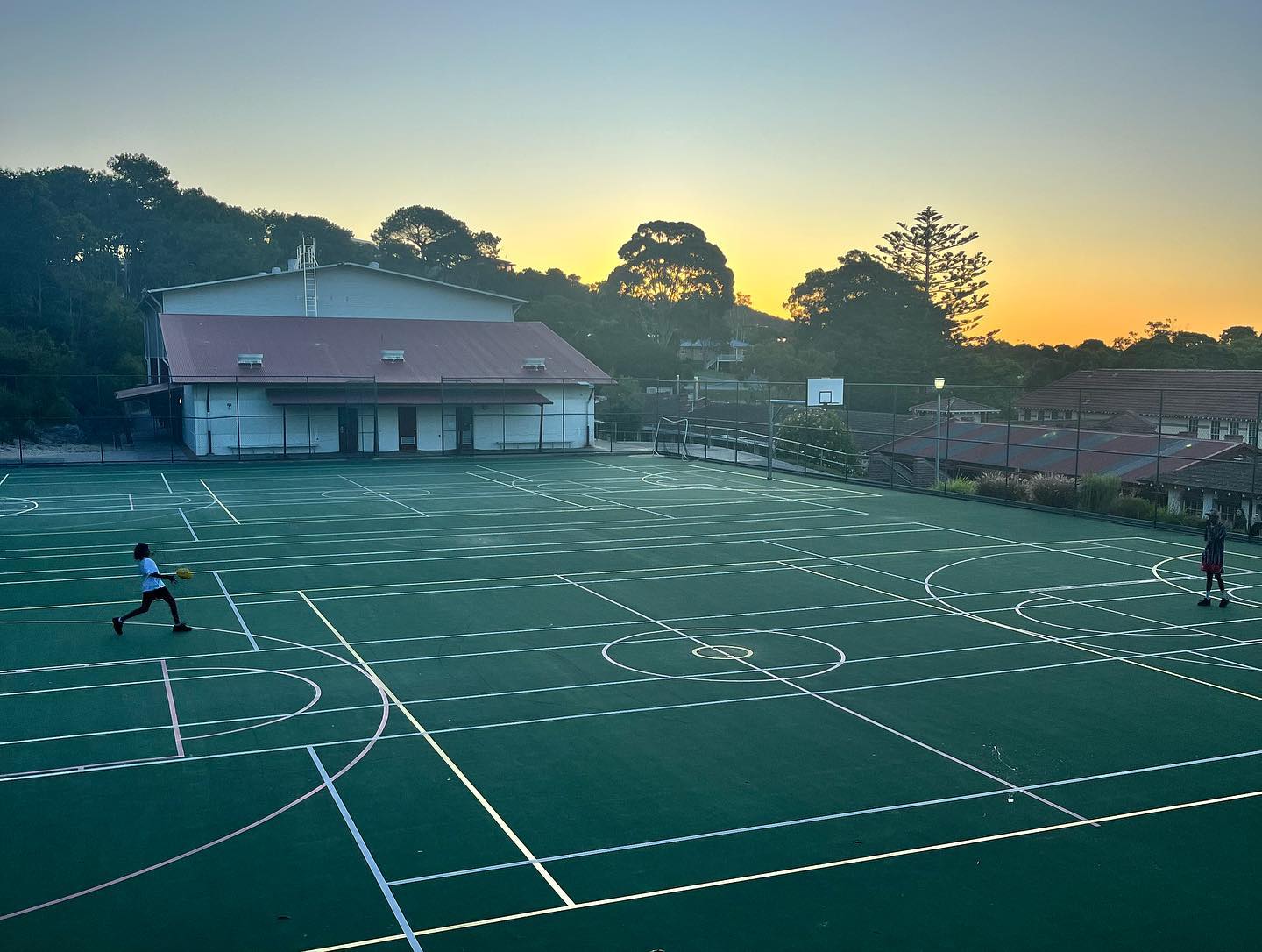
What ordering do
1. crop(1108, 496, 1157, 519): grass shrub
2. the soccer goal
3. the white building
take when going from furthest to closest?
the soccer goal < the white building < crop(1108, 496, 1157, 519): grass shrub

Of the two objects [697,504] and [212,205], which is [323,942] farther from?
[212,205]

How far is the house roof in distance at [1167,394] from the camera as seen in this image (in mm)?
48219

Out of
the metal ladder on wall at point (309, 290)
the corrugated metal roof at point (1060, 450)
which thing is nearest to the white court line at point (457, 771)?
the corrugated metal roof at point (1060, 450)

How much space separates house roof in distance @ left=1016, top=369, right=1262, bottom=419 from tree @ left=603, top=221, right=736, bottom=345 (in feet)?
142

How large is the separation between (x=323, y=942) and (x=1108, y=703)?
10.1 metres

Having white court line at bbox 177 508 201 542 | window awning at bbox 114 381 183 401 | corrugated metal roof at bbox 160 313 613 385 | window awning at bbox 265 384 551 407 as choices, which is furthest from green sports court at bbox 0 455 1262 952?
corrugated metal roof at bbox 160 313 613 385

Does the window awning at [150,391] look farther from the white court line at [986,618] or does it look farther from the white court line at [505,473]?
the white court line at [986,618]

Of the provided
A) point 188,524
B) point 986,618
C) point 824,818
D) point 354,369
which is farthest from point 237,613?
point 354,369

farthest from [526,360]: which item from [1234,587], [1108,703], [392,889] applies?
[392,889]

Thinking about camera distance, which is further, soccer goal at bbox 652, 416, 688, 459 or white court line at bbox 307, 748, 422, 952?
soccer goal at bbox 652, 416, 688, 459

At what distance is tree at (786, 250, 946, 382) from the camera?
276 ft

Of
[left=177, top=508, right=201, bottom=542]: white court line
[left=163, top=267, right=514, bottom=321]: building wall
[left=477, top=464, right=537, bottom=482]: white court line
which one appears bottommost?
[left=177, top=508, right=201, bottom=542]: white court line

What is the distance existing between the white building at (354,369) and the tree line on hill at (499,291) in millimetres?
9534

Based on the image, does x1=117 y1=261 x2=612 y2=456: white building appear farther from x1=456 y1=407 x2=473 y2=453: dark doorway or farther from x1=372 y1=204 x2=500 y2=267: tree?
x1=372 y1=204 x2=500 y2=267: tree
